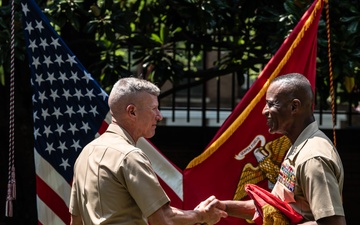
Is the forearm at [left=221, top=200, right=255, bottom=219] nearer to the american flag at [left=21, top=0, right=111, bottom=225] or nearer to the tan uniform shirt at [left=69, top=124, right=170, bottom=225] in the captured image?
the tan uniform shirt at [left=69, top=124, right=170, bottom=225]

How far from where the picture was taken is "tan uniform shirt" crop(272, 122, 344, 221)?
4289mm

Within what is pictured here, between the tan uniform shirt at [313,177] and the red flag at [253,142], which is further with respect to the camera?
the red flag at [253,142]

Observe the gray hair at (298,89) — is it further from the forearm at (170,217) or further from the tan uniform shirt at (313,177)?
the forearm at (170,217)

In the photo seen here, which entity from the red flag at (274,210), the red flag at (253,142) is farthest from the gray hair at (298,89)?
the red flag at (253,142)

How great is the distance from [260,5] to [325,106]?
1261 mm

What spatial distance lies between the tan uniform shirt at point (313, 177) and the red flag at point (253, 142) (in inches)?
76.1

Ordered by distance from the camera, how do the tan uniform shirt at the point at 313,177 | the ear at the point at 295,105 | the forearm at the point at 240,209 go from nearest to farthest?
the tan uniform shirt at the point at 313,177, the ear at the point at 295,105, the forearm at the point at 240,209

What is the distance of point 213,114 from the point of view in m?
10.9

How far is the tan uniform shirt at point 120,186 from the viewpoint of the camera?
4.55m

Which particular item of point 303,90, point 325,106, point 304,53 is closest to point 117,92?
point 303,90

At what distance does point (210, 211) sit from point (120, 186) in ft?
2.59

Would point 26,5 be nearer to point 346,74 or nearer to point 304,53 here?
point 304,53

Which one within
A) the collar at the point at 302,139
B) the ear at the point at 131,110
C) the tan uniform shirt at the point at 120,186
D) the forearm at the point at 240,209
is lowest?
the forearm at the point at 240,209

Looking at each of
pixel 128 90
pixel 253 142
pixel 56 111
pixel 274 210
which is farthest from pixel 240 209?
pixel 56 111
